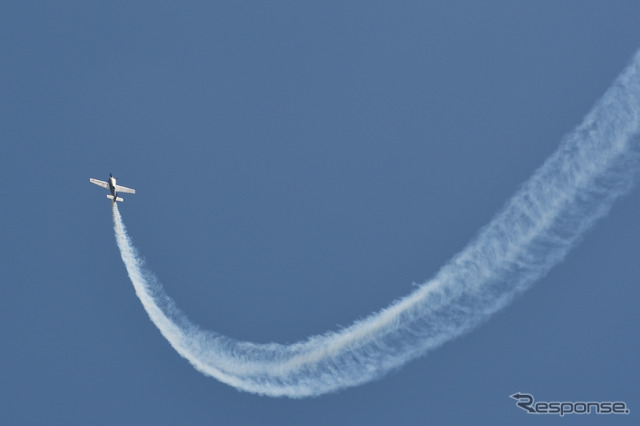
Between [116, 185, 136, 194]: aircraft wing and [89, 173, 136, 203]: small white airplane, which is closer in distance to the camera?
[89, 173, 136, 203]: small white airplane

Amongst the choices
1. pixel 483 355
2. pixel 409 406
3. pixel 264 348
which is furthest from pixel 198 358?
pixel 483 355

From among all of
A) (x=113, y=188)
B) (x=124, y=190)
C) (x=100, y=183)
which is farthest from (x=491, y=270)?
(x=100, y=183)

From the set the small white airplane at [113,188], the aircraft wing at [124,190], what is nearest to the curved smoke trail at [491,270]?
the small white airplane at [113,188]

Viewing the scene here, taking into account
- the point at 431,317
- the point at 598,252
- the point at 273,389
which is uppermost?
the point at 598,252

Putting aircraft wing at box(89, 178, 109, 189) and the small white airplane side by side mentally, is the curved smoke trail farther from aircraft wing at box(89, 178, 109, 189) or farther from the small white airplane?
aircraft wing at box(89, 178, 109, 189)

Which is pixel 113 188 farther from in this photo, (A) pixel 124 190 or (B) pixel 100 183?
(B) pixel 100 183

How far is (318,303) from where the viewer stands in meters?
50.6

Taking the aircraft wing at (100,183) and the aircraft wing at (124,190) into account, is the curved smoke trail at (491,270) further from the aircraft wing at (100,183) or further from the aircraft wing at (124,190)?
the aircraft wing at (100,183)

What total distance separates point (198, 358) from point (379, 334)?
913cm

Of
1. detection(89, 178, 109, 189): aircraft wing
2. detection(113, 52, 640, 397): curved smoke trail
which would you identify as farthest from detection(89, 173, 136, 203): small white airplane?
detection(113, 52, 640, 397): curved smoke trail

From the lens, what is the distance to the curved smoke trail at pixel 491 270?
4334cm

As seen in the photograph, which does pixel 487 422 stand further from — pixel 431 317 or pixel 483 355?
pixel 431 317

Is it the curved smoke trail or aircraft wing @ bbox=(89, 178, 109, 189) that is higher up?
aircraft wing @ bbox=(89, 178, 109, 189)

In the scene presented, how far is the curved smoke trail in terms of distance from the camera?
43.3m
